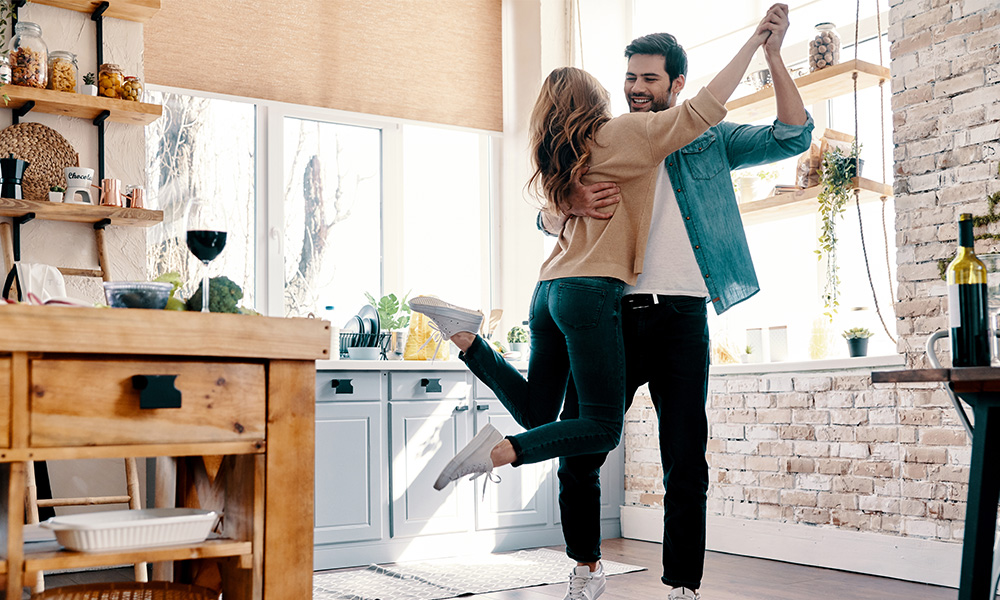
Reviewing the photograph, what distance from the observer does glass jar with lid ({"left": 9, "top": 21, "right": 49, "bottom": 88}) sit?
10.7 ft

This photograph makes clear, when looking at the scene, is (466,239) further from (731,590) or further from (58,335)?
(58,335)

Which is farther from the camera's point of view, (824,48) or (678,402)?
(824,48)

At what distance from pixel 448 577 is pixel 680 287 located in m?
1.64

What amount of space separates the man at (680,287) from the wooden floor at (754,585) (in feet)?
2.15

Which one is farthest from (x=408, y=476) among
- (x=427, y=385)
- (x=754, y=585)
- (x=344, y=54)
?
(x=344, y=54)

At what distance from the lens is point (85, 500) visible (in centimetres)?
317

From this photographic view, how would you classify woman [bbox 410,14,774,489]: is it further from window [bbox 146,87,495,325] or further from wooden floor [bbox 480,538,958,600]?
window [bbox 146,87,495,325]

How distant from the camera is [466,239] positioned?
17.0 feet

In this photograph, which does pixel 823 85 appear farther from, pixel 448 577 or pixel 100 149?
pixel 100 149

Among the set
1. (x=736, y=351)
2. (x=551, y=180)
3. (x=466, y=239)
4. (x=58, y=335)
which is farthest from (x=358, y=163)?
(x=58, y=335)

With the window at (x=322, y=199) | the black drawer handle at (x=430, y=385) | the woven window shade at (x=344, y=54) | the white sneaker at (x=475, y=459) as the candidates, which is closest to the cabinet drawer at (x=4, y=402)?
the white sneaker at (x=475, y=459)

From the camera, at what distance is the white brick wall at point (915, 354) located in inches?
120

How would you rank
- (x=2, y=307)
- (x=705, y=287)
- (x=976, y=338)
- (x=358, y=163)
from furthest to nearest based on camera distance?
(x=358, y=163) < (x=705, y=287) < (x=976, y=338) < (x=2, y=307)

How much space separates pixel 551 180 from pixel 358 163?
2.66 metres
